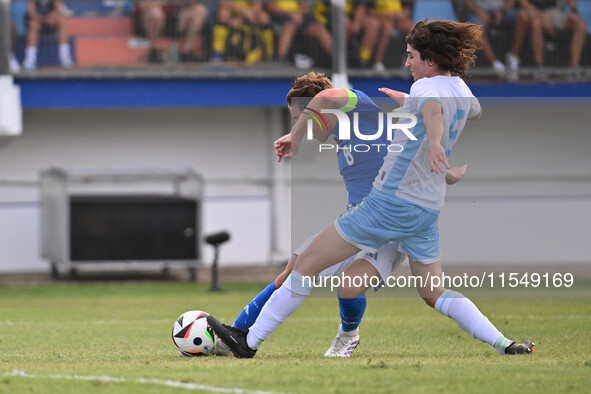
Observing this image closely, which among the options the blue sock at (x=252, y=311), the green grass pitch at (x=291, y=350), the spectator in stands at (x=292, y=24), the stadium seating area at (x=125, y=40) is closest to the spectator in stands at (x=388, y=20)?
A: the stadium seating area at (x=125, y=40)

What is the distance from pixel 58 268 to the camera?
2109 centimetres

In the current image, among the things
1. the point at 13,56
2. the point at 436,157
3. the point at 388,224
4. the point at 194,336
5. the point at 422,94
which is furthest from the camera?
the point at 13,56

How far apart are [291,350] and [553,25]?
1391cm

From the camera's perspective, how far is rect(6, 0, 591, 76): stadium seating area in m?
20.3

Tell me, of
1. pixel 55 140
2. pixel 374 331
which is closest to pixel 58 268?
pixel 55 140

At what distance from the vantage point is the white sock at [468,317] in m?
7.05

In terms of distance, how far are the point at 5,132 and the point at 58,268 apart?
9.65 feet

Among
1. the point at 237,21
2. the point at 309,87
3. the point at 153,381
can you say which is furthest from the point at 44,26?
the point at 153,381

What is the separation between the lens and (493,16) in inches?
824

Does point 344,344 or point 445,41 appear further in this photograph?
point 344,344

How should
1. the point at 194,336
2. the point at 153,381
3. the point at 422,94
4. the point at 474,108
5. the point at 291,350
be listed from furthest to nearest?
the point at 291,350
the point at 194,336
the point at 474,108
the point at 422,94
the point at 153,381

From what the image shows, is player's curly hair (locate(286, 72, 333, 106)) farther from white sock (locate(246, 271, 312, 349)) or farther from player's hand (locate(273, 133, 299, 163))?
white sock (locate(246, 271, 312, 349))

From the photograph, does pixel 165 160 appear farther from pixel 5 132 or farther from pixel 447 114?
pixel 447 114

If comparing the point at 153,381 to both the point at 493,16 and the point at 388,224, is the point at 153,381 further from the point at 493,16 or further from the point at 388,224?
the point at 493,16
